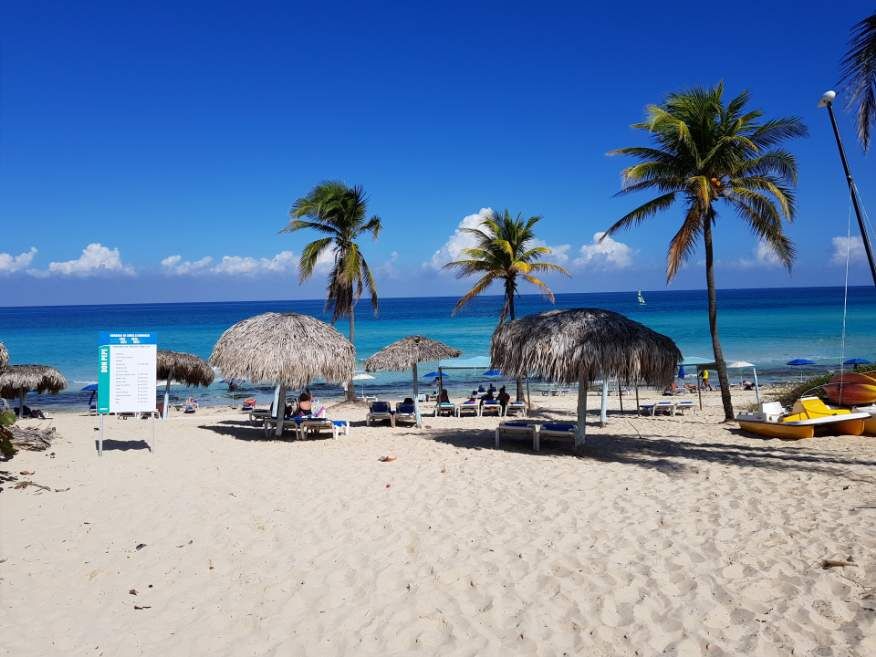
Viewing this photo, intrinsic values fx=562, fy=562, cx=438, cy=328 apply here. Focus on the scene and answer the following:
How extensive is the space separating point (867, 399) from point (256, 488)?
1183 centimetres

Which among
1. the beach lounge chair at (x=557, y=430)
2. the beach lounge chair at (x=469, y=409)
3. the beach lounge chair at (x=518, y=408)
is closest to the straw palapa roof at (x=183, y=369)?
the beach lounge chair at (x=469, y=409)

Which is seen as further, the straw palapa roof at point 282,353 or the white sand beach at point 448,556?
the straw palapa roof at point 282,353

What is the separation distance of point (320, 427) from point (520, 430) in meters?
4.41

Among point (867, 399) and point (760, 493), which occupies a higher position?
point (867, 399)

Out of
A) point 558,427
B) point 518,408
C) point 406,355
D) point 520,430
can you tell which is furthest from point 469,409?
point 558,427

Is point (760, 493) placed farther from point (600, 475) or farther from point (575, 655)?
point (575, 655)

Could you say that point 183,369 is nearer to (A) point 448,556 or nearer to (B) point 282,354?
(B) point 282,354

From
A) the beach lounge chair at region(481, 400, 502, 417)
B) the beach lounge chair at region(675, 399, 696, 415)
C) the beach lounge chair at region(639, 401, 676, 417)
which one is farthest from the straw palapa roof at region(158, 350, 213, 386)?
the beach lounge chair at region(675, 399, 696, 415)

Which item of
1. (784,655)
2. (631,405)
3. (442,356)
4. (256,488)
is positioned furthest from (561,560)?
(631,405)

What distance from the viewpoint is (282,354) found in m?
11.7

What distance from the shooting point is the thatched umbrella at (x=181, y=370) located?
17609 millimetres

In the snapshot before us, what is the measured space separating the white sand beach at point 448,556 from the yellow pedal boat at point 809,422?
104 centimetres

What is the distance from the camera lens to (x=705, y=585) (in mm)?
4375

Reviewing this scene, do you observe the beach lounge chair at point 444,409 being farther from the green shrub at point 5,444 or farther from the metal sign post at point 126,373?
the green shrub at point 5,444
